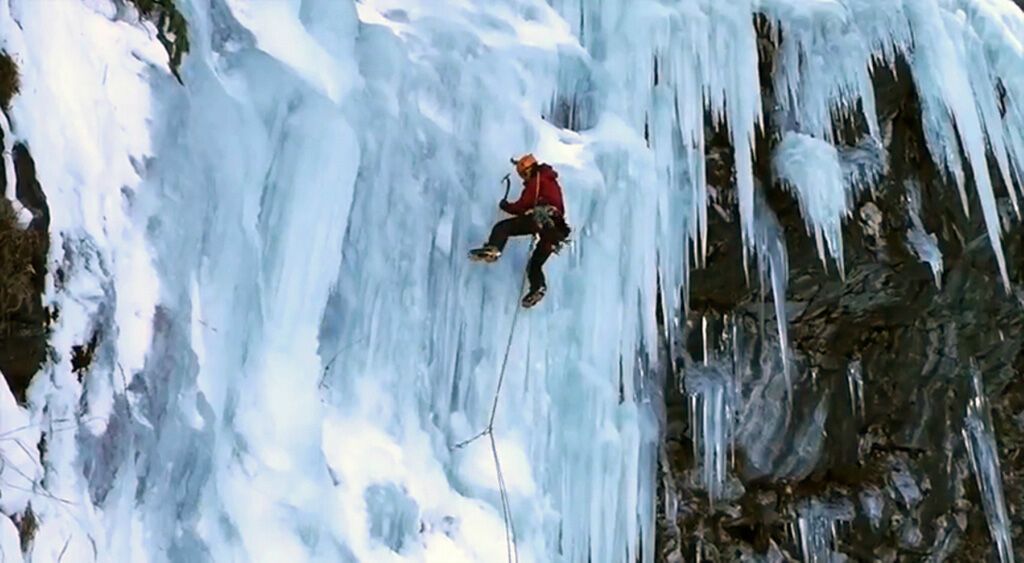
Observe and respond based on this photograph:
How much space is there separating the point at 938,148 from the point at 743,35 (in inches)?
52.9

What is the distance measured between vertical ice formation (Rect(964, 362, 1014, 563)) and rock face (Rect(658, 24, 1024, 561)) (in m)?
0.02

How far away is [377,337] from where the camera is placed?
440 centimetres

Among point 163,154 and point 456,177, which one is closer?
point 163,154

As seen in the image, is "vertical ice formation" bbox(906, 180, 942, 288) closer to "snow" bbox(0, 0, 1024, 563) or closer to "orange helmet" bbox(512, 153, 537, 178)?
"snow" bbox(0, 0, 1024, 563)

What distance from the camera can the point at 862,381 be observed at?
6348mm

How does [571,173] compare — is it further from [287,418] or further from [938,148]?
[938,148]

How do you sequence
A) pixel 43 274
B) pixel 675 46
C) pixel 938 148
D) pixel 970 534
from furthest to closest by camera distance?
pixel 970 534, pixel 938 148, pixel 675 46, pixel 43 274

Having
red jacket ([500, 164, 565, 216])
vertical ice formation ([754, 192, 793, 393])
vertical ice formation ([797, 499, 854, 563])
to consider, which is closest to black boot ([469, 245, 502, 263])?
red jacket ([500, 164, 565, 216])

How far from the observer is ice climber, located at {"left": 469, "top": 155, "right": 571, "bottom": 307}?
4.54m

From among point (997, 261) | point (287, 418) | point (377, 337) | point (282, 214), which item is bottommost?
point (287, 418)

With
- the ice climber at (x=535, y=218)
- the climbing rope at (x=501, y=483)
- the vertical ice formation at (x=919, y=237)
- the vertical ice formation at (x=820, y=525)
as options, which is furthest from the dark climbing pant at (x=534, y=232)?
the vertical ice formation at (x=820, y=525)

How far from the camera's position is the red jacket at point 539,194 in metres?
4.54

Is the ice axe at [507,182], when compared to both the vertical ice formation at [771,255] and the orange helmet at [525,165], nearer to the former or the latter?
the orange helmet at [525,165]

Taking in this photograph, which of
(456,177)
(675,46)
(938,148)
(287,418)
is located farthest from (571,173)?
(938,148)
